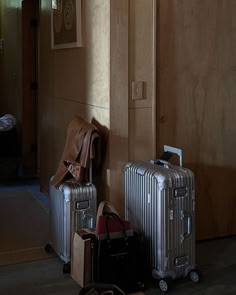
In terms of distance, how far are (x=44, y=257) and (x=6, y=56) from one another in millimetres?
4413

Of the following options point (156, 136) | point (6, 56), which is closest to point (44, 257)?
point (156, 136)

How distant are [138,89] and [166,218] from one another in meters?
0.96

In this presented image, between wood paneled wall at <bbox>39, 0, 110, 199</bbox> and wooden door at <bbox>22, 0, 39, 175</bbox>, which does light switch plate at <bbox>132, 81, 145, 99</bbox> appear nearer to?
wood paneled wall at <bbox>39, 0, 110, 199</bbox>

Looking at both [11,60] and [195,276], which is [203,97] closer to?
[195,276]

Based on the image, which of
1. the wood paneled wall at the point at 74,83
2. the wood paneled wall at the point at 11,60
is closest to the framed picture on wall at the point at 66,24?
the wood paneled wall at the point at 74,83

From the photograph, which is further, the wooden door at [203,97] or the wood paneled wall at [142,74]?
the wooden door at [203,97]

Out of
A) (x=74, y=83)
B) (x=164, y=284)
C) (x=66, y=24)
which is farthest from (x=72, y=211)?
(x=66, y=24)

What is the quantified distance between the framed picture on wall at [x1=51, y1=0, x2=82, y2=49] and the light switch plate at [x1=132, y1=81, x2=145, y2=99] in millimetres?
671

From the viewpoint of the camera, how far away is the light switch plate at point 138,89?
3.48 metres

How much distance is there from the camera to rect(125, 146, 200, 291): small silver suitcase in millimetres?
3023

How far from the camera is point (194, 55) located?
3684mm

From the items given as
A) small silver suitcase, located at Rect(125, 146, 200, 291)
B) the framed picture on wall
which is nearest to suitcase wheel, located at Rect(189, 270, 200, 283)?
small silver suitcase, located at Rect(125, 146, 200, 291)

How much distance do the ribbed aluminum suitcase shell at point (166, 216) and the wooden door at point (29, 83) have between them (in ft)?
11.5

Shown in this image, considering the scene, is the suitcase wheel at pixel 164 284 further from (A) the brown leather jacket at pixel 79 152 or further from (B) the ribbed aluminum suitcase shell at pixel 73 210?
(A) the brown leather jacket at pixel 79 152
